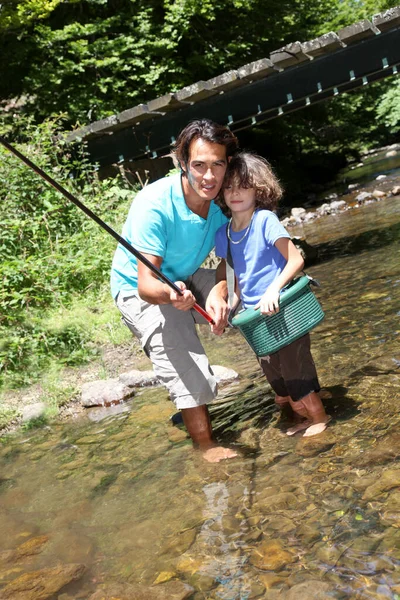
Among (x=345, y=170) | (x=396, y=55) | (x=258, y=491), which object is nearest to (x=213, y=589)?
(x=258, y=491)

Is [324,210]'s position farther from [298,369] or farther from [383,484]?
[383,484]

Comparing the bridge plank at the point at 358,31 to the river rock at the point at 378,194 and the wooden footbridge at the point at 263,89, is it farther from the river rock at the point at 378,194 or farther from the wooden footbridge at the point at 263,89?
the river rock at the point at 378,194

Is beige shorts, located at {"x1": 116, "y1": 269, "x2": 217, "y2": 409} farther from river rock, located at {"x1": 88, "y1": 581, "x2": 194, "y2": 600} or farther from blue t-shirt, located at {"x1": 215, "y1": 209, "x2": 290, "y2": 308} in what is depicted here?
river rock, located at {"x1": 88, "y1": 581, "x2": 194, "y2": 600}

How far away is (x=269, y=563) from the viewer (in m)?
2.70

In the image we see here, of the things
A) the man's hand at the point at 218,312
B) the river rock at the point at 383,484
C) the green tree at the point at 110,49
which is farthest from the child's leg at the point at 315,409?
the green tree at the point at 110,49

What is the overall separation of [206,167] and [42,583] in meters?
2.24

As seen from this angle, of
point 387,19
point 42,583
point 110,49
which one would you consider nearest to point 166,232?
point 42,583

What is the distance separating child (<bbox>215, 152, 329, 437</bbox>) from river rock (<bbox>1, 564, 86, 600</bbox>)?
1.53 meters

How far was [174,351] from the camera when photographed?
402 cm

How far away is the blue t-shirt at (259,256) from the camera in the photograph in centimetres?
375

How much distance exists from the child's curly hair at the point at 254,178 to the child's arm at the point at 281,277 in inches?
12.7

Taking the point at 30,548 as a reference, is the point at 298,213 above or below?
below

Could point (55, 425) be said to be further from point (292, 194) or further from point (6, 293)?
point (292, 194)

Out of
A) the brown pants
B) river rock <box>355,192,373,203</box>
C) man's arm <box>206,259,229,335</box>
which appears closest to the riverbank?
man's arm <box>206,259,229,335</box>
